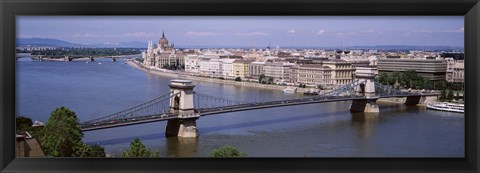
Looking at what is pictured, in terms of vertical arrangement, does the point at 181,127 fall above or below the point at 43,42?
below

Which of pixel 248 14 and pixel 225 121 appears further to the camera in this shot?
pixel 225 121

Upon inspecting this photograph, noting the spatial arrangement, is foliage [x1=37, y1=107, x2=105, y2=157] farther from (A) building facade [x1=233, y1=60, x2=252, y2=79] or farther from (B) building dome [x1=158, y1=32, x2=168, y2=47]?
(A) building facade [x1=233, y1=60, x2=252, y2=79]

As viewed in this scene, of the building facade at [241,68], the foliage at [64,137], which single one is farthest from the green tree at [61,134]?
the building facade at [241,68]

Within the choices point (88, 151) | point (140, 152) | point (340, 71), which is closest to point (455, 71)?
point (340, 71)

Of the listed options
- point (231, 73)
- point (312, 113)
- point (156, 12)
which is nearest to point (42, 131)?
point (156, 12)

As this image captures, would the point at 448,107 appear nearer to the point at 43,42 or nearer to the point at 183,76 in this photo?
the point at 183,76

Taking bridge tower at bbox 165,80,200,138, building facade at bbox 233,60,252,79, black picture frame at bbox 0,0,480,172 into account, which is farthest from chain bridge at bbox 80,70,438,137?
black picture frame at bbox 0,0,480,172

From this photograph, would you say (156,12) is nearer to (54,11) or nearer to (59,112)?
(54,11)

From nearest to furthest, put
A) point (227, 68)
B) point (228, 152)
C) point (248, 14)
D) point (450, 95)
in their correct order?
point (248, 14) < point (228, 152) < point (450, 95) < point (227, 68)
